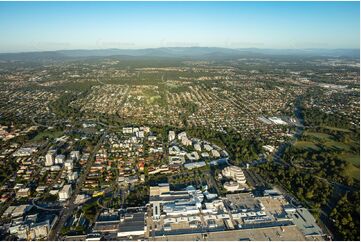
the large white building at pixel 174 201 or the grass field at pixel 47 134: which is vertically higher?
the large white building at pixel 174 201

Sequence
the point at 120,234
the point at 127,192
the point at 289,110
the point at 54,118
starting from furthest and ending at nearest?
1. the point at 289,110
2. the point at 54,118
3. the point at 127,192
4. the point at 120,234

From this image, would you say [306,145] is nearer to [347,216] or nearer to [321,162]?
[321,162]

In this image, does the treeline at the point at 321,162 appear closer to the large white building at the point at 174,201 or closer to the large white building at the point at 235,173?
the large white building at the point at 235,173

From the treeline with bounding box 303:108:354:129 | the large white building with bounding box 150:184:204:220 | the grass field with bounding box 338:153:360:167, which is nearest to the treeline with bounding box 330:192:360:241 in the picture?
the grass field with bounding box 338:153:360:167

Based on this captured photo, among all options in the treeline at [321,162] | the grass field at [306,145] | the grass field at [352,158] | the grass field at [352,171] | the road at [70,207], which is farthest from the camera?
the grass field at [306,145]

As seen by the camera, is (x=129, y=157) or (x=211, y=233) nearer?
(x=211, y=233)

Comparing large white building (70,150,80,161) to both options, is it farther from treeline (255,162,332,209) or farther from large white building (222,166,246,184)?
treeline (255,162,332,209)

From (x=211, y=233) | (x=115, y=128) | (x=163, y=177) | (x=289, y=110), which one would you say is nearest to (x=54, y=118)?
(x=115, y=128)

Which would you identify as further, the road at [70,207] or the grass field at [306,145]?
the grass field at [306,145]

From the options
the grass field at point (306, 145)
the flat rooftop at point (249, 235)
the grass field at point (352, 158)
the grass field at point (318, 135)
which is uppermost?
the grass field at point (352, 158)

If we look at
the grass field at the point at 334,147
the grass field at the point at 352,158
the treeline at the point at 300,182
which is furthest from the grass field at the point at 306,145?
the treeline at the point at 300,182

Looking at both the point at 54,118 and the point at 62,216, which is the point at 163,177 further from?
the point at 54,118
